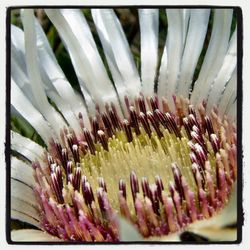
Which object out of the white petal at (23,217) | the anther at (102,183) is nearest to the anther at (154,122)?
the anther at (102,183)

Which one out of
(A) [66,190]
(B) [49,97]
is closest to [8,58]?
(B) [49,97]

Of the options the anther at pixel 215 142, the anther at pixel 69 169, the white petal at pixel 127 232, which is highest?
the anther at pixel 215 142

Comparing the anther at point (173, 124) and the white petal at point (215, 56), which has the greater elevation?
the white petal at point (215, 56)

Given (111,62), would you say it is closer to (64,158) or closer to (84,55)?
(84,55)

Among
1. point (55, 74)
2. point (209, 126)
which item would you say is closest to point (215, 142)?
point (209, 126)

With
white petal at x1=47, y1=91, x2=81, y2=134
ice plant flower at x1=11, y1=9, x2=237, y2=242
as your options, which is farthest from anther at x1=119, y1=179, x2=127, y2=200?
white petal at x1=47, y1=91, x2=81, y2=134

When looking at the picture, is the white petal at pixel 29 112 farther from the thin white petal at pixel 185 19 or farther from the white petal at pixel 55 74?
the thin white petal at pixel 185 19
